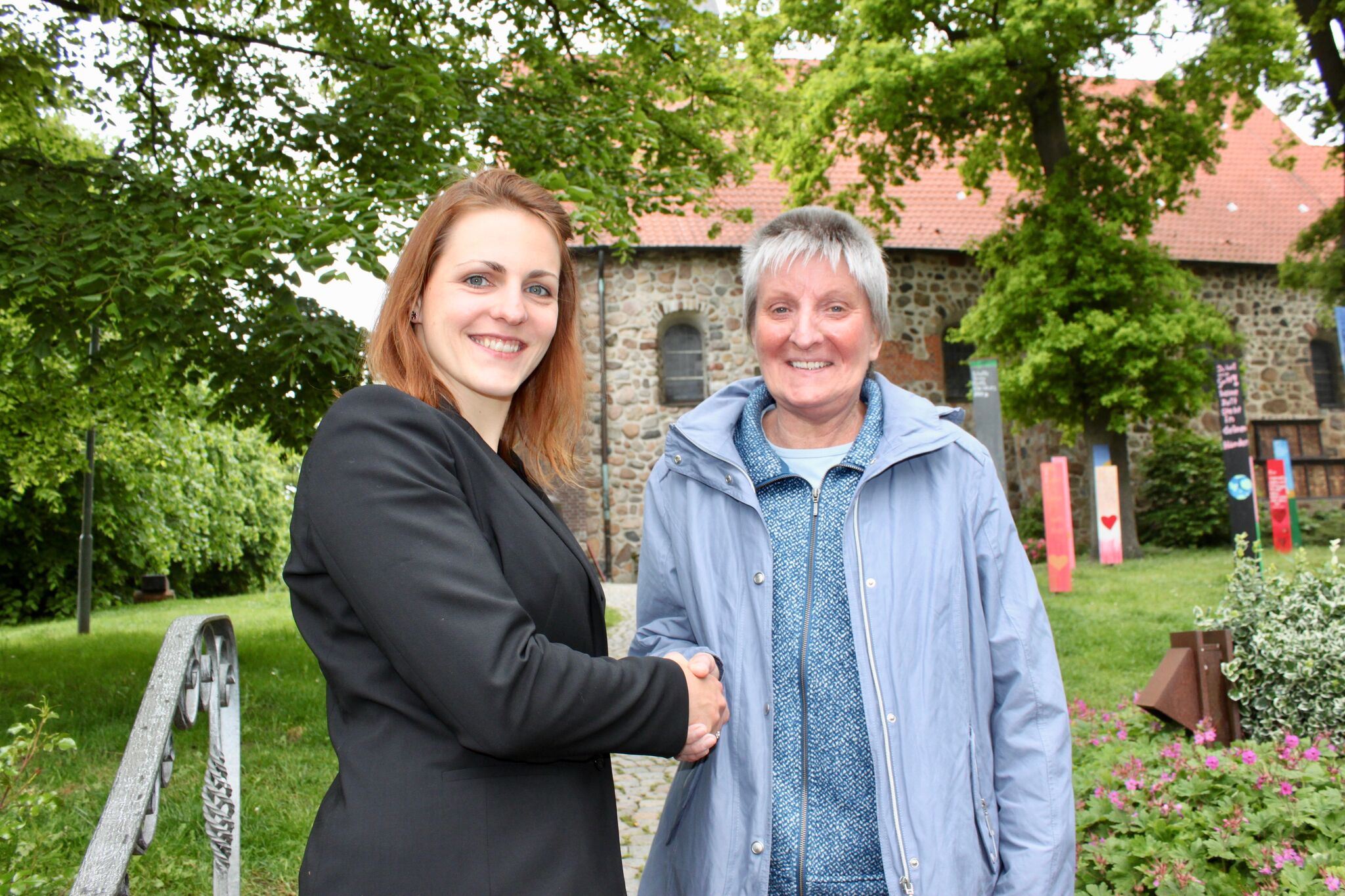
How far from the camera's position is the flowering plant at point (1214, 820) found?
283 cm

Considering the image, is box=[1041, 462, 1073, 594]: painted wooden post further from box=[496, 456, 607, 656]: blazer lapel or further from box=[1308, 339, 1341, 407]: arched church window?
box=[1308, 339, 1341, 407]: arched church window

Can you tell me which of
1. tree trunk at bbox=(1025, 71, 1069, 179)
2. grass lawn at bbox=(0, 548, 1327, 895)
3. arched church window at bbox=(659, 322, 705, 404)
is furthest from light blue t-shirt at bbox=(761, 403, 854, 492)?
arched church window at bbox=(659, 322, 705, 404)

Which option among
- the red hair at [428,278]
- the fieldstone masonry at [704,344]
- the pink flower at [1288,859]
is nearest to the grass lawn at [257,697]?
the pink flower at [1288,859]

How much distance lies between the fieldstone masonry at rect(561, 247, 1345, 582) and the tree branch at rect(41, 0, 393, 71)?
9.82 m

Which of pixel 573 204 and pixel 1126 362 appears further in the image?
pixel 1126 362

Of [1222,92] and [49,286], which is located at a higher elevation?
[1222,92]

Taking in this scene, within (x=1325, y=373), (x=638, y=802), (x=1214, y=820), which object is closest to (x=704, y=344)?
(x=1325, y=373)

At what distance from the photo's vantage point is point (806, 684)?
1953 millimetres

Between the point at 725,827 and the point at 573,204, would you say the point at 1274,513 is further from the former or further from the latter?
the point at 725,827

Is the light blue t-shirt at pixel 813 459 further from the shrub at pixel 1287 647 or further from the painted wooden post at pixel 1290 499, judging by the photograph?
the painted wooden post at pixel 1290 499

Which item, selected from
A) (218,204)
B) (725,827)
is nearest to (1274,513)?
(218,204)

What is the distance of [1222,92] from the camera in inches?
563

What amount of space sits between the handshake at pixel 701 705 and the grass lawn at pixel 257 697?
267 centimetres

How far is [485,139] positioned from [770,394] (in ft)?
19.3
